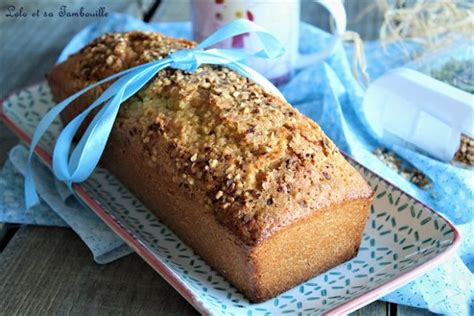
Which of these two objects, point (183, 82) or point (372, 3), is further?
point (372, 3)

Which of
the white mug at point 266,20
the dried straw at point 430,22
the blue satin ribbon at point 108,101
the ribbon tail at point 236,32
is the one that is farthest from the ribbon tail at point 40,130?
the dried straw at point 430,22

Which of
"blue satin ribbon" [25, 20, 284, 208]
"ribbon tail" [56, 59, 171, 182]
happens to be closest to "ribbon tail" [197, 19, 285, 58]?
"blue satin ribbon" [25, 20, 284, 208]

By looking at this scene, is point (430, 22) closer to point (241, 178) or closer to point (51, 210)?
point (241, 178)

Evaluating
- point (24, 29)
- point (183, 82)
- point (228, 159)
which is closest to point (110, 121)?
point (183, 82)

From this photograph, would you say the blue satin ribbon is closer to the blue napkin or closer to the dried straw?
the blue napkin

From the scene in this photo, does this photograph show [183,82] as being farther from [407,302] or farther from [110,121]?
[407,302]

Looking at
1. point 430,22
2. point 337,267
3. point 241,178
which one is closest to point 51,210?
point 241,178
